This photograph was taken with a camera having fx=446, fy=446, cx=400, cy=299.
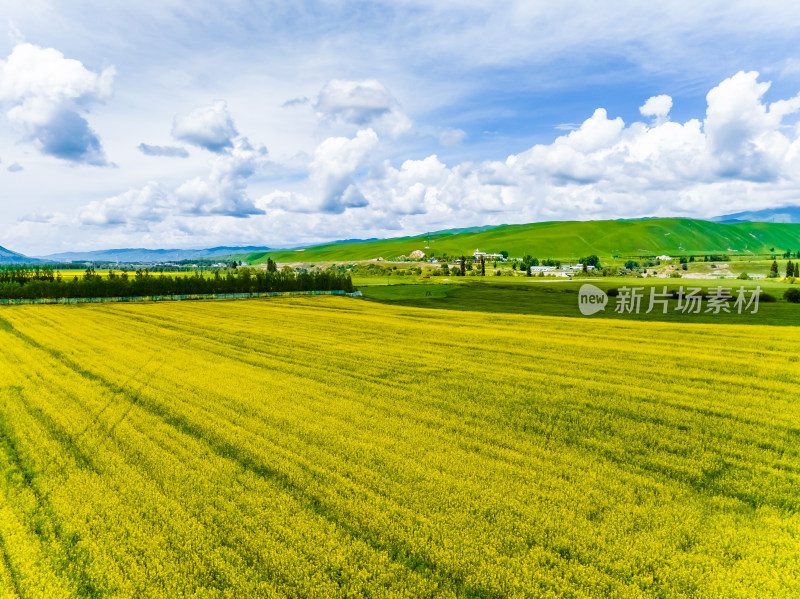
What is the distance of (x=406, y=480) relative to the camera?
11.5 metres

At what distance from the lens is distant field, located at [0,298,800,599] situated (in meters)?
8.35

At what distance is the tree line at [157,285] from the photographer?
82250 millimetres

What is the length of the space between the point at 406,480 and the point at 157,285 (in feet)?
313

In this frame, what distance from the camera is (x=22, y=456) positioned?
13750mm

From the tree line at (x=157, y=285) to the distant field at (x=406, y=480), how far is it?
7163cm

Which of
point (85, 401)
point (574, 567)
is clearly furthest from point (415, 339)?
point (574, 567)
